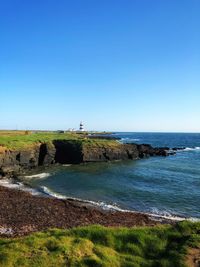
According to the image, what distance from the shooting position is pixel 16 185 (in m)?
41.3

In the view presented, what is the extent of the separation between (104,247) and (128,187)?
28.7 meters

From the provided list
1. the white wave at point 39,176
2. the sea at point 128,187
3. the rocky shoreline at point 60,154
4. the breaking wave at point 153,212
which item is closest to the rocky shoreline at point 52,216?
the breaking wave at point 153,212

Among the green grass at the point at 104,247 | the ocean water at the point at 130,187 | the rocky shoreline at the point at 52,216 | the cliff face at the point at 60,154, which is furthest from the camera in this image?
the cliff face at the point at 60,154

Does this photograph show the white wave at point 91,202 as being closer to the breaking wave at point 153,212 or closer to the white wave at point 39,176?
the breaking wave at point 153,212

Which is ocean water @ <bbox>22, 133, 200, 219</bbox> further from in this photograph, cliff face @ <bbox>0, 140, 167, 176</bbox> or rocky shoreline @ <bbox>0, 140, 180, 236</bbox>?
cliff face @ <bbox>0, 140, 167, 176</bbox>

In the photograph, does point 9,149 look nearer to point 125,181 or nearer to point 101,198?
point 125,181

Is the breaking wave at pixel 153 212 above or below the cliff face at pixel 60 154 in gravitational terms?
below

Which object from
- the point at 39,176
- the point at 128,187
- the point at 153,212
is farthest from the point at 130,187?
the point at 39,176

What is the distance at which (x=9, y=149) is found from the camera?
2068 inches

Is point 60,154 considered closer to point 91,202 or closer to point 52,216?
point 91,202

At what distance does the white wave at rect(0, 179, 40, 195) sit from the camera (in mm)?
37972

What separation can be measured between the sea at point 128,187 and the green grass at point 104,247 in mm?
14659

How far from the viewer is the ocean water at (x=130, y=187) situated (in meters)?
32.1

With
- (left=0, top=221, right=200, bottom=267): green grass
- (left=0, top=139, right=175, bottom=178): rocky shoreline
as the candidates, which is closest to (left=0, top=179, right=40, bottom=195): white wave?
(left=0, top=139, right=175, bottom=178): rocky shoreline
